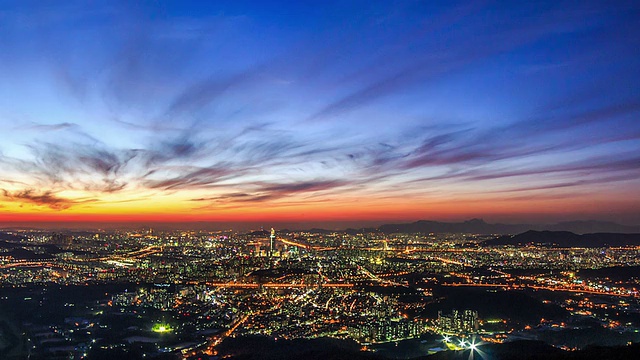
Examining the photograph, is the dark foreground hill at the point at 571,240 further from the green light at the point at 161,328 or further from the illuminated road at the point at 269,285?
the green light at the point at 161,328

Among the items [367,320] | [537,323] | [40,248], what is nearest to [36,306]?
[367,320]

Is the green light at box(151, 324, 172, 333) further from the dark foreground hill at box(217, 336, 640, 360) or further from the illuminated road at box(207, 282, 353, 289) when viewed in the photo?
the illuminated road at box(207, 282, 353, 289)

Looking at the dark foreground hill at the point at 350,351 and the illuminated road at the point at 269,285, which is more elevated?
the dark foreground hill at the point at 350,351

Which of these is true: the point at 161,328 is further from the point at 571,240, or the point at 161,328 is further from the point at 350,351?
the point at 571,240

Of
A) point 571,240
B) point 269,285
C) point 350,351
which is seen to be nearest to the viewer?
point 350,351

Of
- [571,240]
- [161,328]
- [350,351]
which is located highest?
[571,240]

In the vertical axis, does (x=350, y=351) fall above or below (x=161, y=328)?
above

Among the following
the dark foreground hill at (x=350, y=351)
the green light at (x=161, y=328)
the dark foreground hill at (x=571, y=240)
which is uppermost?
the dark foreground hill at (x=571, y=240)

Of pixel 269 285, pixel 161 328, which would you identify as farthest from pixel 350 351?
pixel 269 285

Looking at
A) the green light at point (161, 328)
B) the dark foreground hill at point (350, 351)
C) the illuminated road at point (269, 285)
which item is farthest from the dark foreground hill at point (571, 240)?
the green light at point (161, 328)
